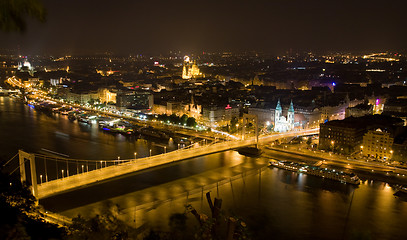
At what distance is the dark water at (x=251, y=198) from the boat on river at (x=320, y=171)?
0.46 feet

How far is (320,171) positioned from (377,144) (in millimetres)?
1986

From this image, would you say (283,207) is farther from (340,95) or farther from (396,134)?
(340,95)

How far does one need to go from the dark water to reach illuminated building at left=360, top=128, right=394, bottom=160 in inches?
63.7

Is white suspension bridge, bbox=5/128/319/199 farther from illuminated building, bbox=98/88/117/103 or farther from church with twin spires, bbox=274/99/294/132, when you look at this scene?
illuminated building, bbox=98/88/117/103

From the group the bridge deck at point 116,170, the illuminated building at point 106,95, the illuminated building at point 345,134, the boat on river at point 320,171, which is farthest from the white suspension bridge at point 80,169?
the illuminated building at point 106,95

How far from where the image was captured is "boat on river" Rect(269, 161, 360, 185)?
634 cm

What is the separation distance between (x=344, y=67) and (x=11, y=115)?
2558cm

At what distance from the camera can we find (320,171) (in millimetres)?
6707

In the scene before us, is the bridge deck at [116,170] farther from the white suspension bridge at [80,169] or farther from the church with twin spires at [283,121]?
the church with twin spires at [283,121]

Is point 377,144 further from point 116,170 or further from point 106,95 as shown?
point 106,95

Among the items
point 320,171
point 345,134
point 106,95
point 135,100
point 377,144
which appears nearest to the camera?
point 320,171

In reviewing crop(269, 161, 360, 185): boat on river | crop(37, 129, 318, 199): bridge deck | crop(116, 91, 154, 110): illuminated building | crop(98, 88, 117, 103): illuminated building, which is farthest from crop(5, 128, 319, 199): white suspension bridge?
crop(98, 88, 117, 103): illuminated building

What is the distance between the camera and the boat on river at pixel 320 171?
6336 millimetres

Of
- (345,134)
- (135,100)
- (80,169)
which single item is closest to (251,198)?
(80,169)
